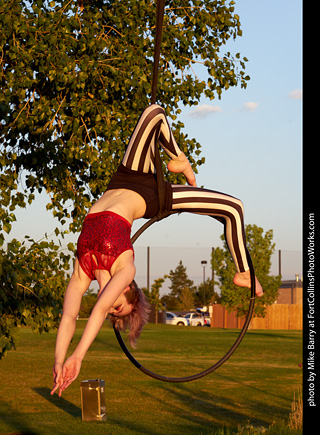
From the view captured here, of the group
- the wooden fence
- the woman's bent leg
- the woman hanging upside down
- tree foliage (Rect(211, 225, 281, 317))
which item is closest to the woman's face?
the woman hanging upside down

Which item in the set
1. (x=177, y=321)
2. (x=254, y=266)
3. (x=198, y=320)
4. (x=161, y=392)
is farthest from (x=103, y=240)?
(x=198, y=320)

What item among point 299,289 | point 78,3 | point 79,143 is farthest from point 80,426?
point 299,289

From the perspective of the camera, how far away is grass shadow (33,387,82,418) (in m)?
20.6

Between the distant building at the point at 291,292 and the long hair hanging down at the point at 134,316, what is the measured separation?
65.9 meters

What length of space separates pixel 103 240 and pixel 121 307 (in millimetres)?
575

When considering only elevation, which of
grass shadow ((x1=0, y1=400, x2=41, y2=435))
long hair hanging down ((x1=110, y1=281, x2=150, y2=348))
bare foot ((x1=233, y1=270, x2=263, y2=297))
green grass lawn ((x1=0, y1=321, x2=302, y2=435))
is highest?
bare foot ((x1=233, y1=270, x2=263, y2=297))

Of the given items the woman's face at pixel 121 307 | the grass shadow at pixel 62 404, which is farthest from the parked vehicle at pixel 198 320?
the woman's face at pixel 121 307

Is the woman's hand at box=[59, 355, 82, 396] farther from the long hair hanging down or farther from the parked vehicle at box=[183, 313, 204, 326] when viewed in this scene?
the parked vehicle at box=[183, 313, 204, 326]

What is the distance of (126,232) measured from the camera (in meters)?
3.92

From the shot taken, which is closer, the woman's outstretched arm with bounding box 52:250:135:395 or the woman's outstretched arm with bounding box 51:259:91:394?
the woman's outstretched arm with bounding box 52:250:135:395

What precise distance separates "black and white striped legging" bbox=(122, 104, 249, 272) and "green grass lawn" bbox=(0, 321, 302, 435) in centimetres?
1322

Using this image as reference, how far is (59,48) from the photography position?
32.7ft
